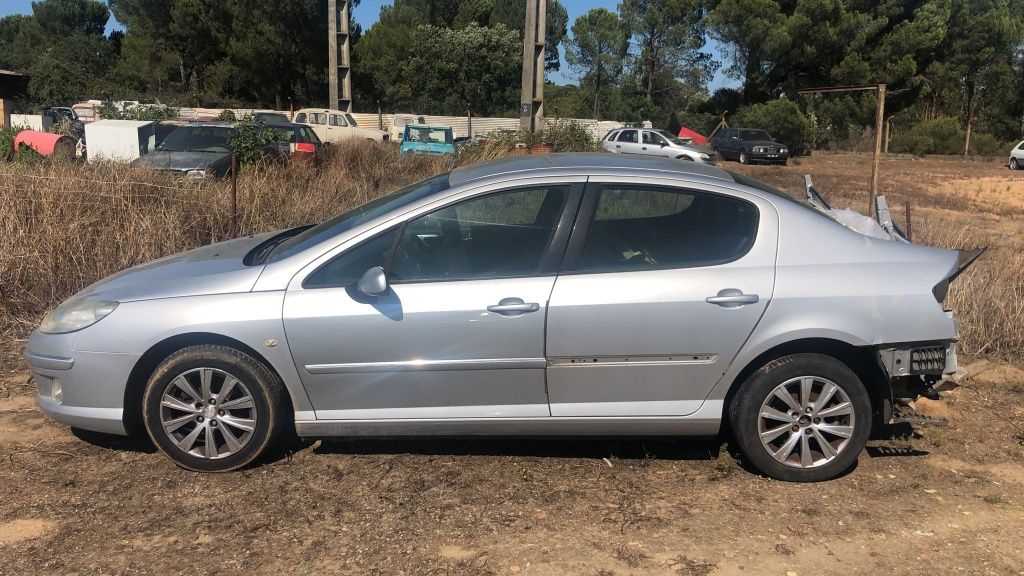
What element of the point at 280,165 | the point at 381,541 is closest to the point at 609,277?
the point at 381,541

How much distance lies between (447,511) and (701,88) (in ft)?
173

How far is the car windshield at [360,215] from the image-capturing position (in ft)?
13.6

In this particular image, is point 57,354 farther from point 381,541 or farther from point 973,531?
point 973,531

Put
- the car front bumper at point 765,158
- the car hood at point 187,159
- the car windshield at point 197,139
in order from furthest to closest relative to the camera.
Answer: the car front bumper at point 765,158
the car windshield at point 197,139
the car hood at point 187,159

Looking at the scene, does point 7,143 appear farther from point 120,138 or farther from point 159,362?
point 159,362

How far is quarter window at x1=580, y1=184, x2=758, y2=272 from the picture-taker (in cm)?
395

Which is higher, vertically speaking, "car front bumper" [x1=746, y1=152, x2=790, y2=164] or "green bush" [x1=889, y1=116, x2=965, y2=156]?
"green bush" [x1=889, y1=116, x2=965, y2=156]

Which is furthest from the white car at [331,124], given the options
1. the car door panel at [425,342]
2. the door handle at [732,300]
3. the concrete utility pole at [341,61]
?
the door handle at [732,300]

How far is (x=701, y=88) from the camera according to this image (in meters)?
52.9

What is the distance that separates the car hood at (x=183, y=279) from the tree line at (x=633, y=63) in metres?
37.6

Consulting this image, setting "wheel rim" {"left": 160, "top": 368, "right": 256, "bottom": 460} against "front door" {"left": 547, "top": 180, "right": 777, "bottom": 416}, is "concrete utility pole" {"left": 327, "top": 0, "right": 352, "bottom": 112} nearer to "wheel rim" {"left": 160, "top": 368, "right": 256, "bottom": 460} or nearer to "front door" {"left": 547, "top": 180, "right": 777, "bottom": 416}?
"wheel rim" {"left": 160, "top": 368, "right": 256, "bottom": 460}

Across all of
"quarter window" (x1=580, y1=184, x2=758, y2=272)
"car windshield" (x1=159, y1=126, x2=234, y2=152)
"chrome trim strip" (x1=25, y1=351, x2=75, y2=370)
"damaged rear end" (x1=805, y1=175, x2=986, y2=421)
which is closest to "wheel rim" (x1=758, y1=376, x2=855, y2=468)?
"damaged rear end" (x1=805, y1=175, x2=986, y2=421)

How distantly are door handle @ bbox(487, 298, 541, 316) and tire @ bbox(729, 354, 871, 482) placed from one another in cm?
111

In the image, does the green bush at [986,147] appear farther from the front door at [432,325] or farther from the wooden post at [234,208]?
the front door at [432,325]
